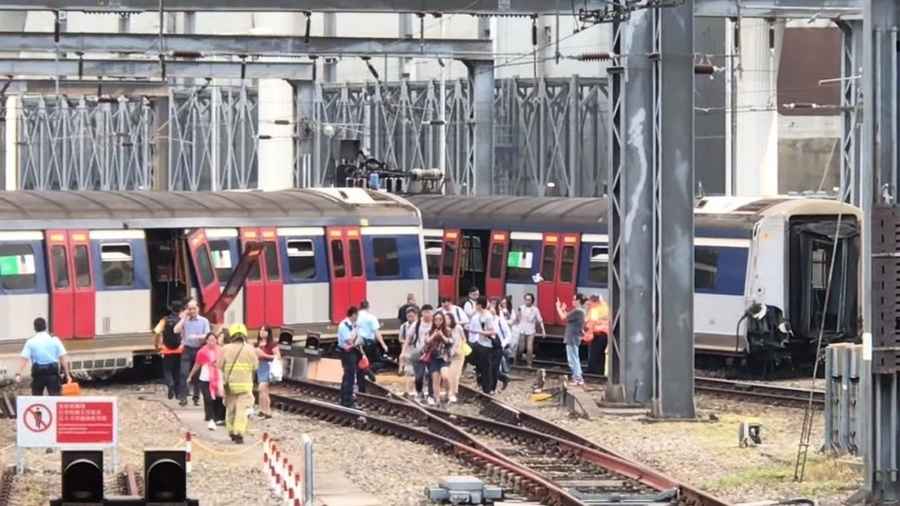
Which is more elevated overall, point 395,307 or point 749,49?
point 749,49

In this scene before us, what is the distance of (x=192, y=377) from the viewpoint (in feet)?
92.7

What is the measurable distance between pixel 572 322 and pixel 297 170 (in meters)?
24.4

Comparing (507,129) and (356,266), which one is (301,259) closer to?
(356,266)

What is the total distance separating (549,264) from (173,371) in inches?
407

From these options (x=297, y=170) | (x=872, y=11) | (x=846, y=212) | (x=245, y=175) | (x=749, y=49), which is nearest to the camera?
(x=872, y=11)

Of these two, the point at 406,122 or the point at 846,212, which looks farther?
the point at 406,122

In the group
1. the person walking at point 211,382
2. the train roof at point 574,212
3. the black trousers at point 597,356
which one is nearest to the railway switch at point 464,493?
the person walking at point 211,382

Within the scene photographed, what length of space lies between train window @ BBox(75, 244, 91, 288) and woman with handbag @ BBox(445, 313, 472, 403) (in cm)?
600

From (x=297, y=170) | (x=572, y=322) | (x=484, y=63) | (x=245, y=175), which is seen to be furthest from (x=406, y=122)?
(x=572, y=322)

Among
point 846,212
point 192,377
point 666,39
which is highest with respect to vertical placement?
point 666,39

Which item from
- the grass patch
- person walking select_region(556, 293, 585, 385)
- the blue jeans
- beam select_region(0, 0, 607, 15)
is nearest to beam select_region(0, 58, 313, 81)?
beam select_region(0, 0, 607, 15)

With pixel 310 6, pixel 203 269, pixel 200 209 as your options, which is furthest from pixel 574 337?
pixel 310 6

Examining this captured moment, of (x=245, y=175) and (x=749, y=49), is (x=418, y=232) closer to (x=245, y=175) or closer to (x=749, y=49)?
(x=749, y=49)

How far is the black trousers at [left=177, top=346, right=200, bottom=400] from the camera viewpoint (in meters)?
28.4
